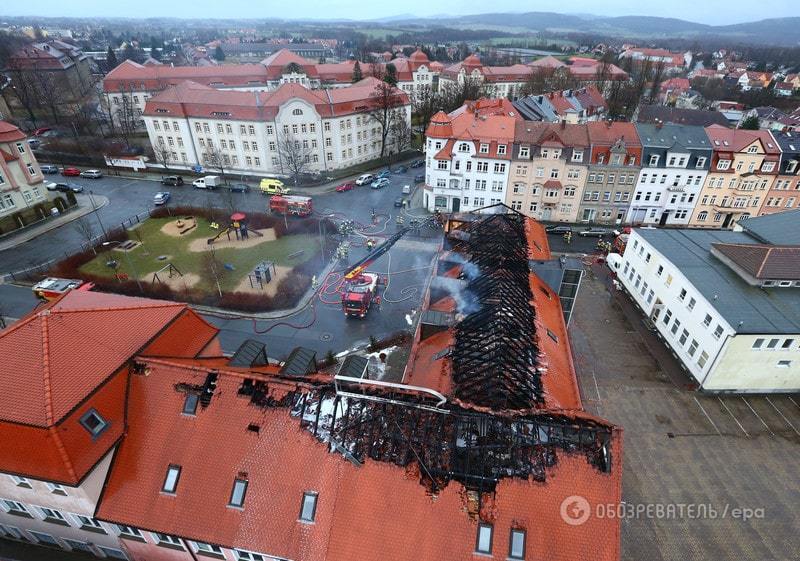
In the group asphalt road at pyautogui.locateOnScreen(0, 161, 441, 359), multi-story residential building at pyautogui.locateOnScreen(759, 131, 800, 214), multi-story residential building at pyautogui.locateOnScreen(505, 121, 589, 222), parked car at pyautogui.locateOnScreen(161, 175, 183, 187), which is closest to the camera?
asphalt road at pyautogui.locateOnScreen(0, 161, 441, 359)

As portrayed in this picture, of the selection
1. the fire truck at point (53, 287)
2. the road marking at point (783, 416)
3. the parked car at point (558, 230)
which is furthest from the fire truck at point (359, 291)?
the road marking at point (783, 416)

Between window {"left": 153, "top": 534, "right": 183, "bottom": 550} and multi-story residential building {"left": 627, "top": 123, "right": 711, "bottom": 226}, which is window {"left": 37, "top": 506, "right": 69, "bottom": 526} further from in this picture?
multi-story residential building {"left": 627, "top": 123, "right": 711, "bottom": 226}

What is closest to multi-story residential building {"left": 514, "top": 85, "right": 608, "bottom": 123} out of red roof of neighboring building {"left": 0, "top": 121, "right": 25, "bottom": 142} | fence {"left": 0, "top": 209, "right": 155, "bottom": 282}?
fence {"left": 0, "top": 209, "right": 155, "bottom": 282}

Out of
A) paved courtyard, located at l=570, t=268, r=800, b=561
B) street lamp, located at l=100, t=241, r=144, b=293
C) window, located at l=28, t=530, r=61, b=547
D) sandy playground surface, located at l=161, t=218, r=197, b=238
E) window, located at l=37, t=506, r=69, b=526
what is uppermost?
window, located at l=37, t=506, r=69, b=526

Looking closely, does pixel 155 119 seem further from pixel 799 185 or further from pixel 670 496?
pixel 799 185

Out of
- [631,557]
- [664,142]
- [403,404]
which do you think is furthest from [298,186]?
[631,557]

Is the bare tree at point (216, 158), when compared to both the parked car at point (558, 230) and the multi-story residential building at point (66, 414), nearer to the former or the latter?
the parked car at point (558, 230)

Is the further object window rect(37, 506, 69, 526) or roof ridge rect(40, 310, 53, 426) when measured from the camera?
window rect(37, 506, 69, 526)
